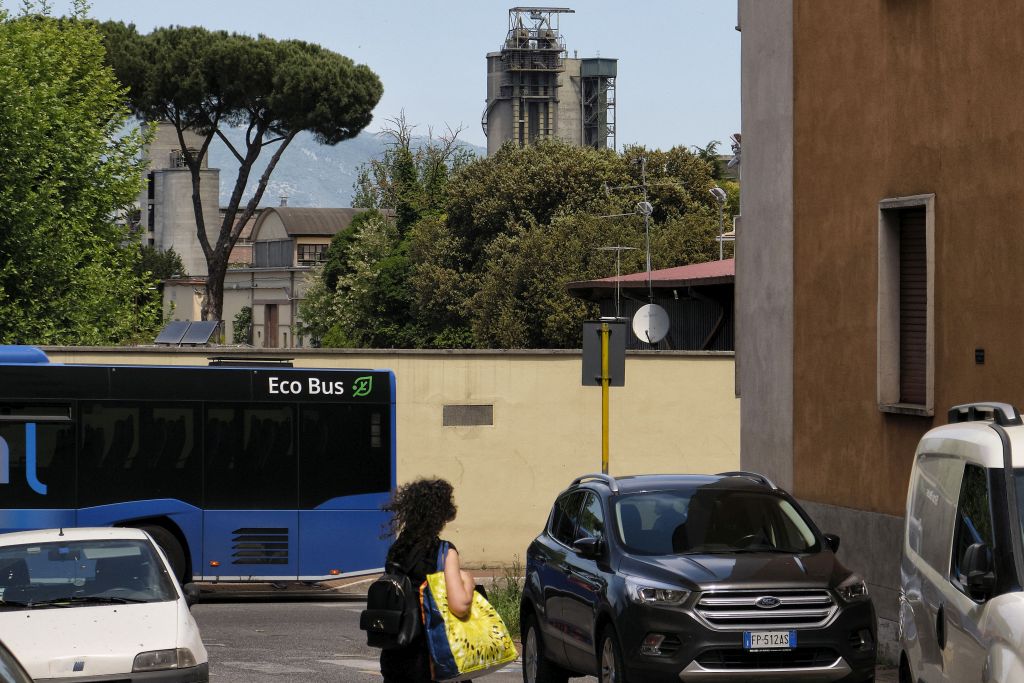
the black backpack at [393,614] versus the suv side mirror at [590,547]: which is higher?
the black backpack at [393,614]

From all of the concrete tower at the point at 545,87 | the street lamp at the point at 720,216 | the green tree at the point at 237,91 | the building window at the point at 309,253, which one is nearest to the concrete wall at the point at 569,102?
the concrete tower at the point at 545,87

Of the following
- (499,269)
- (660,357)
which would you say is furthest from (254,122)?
(660,357)

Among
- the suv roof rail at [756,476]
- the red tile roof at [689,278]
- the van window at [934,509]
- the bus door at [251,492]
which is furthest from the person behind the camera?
the red tile roof at [689,278]

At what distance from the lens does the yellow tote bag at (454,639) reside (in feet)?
24.8

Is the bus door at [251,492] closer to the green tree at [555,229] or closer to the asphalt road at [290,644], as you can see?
the asphalt road at [290,644]

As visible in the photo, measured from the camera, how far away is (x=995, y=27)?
1359cm

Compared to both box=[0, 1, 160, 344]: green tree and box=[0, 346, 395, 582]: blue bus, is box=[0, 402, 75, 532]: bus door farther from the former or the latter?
box=[0, 1, 160, 344]: green tree

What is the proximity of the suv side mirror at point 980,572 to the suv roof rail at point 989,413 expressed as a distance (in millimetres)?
1092

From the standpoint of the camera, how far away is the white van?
22.3ft

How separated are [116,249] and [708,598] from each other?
2907 centimetres

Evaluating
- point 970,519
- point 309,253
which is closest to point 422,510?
point 970,519

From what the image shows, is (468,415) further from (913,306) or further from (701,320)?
(913,306)

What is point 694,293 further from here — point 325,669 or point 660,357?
point 325,669

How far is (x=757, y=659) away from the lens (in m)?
10.2
